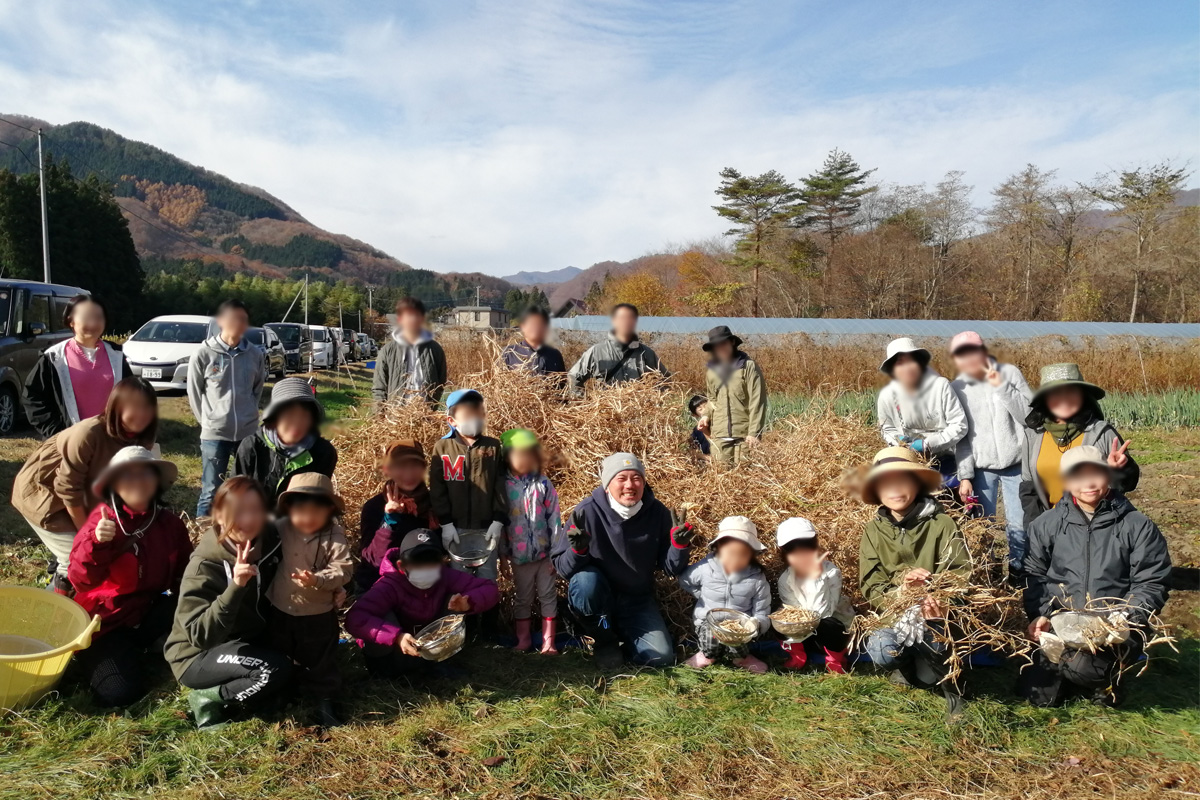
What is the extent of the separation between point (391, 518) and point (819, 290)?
37.8 metres

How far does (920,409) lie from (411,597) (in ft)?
10.1

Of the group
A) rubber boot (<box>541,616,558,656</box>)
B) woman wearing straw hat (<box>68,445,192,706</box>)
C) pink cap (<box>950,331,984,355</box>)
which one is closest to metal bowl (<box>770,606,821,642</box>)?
rubber boot (<box>541,616,558,656</box>)

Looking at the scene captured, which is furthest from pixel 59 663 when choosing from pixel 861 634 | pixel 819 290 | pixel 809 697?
pixel 819 290

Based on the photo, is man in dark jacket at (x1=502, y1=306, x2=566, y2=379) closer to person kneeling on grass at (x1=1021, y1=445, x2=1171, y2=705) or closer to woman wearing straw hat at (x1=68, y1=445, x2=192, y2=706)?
woman wearing straw hat at (x1=68, y1=445, x2=192, y2=706)

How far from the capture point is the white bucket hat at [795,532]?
3.72 m

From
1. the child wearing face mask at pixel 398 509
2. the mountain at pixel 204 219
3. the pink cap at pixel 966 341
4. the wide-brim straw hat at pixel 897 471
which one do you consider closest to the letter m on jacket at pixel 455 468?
the child wearing face mask at pixel 398 509

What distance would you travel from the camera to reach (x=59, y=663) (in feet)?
10.1

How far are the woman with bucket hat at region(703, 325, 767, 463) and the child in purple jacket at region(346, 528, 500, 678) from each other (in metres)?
2.48

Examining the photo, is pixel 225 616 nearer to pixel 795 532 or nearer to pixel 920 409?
pixel 795 532

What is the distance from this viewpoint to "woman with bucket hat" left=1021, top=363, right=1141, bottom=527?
3.83 m

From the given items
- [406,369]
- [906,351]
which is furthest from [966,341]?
[406,369]

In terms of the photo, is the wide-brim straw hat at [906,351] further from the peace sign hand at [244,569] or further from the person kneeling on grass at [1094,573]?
the peace sign hand at [244,569]

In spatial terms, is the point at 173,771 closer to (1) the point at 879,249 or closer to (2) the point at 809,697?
(2) the point at 809,697

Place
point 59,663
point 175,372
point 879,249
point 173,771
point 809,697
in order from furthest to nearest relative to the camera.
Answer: point 879,249 < point 175,372 < point 809,697 < point 59,663 < point 173,771
